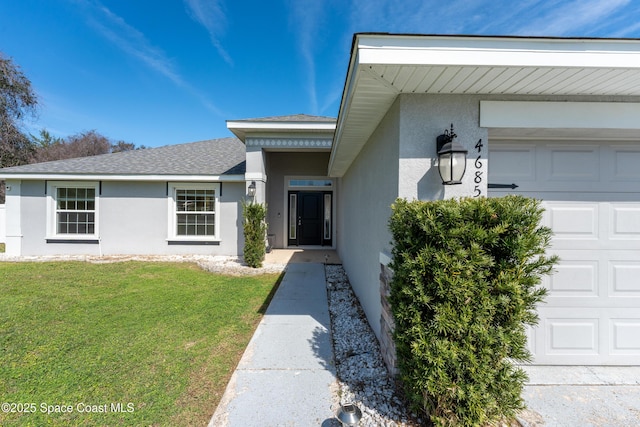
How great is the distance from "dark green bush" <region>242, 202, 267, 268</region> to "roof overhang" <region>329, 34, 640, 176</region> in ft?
18.4

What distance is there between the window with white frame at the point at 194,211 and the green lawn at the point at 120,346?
2.98 metres

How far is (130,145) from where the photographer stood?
32.7 meters

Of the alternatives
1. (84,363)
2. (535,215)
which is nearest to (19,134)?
(84,363)

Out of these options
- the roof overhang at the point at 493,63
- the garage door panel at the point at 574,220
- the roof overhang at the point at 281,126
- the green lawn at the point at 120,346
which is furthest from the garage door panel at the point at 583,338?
the roof overhang at the point at 281,126

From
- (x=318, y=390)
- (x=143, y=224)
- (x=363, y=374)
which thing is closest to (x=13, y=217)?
(x=143, y=224)

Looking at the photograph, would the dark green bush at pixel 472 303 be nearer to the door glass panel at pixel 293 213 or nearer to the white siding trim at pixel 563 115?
the white siding trim at pixel 563 115

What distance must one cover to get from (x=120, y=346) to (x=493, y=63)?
472 centimetres

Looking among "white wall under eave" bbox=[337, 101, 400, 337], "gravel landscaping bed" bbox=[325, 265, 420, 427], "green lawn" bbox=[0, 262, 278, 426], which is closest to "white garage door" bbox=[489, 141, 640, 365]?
"white wall under eave" bbox=[337, 101, 400, 337]

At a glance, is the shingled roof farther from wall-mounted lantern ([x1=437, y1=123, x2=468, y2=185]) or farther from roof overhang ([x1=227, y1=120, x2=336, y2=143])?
wall-mounted lantern ([x1=437, y1=123, x2=468, y2=185])

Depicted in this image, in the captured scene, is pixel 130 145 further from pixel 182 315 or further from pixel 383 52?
pixel 383 52

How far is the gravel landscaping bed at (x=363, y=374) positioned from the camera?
2.03 meters

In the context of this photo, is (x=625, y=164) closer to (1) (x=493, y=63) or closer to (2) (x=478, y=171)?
(2) (x=478, y=171)

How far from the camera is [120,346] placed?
3.10m

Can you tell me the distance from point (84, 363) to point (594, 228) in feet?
18.0
